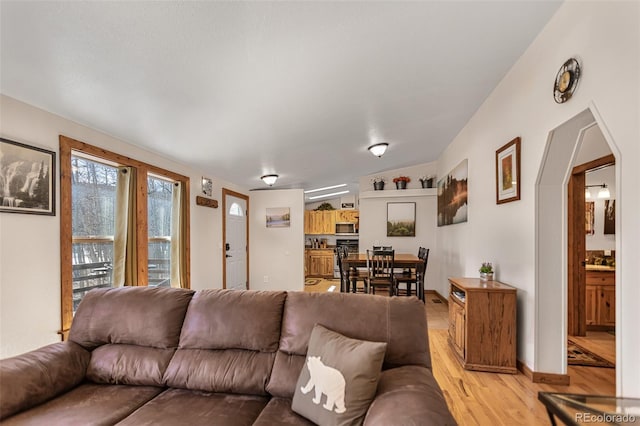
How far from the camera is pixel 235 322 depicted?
5.60 ft

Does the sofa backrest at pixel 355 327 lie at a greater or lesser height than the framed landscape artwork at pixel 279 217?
lesser

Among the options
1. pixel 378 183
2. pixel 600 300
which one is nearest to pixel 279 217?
pixel 378 183

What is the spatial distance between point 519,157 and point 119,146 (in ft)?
12.8

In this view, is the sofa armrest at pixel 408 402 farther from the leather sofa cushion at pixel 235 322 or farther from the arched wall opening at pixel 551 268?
the arched wall opening at pixel 551 268

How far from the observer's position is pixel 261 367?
1.59m

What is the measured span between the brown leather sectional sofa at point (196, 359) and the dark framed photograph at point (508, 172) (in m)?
1.81

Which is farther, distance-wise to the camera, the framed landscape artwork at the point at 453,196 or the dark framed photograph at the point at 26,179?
the framed landscape artwork at the point at 453,196

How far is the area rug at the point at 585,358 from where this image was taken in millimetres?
2760

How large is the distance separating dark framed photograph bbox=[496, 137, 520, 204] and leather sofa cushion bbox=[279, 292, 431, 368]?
1.82 m

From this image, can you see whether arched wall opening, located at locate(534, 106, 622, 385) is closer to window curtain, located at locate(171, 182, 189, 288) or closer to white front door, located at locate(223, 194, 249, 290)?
window curtain, located at locate(171, 182, 189, 288)

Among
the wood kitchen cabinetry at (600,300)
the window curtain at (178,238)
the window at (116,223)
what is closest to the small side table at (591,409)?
the window at (116,223)

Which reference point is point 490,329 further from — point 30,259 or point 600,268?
point 30,259

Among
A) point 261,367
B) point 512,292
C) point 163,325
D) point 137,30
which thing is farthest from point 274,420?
point 512,292

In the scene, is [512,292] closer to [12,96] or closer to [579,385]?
[579,385]
